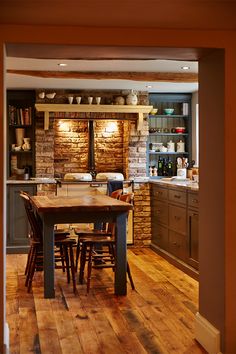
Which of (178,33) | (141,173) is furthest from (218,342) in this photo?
(141,173)

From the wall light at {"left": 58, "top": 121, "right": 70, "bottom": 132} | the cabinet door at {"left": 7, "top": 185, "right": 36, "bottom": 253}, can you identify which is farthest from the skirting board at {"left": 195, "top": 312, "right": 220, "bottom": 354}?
the wall light at {"left": 58, "top": 121, "right": 70, "bottom": 132}

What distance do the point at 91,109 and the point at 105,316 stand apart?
449cm

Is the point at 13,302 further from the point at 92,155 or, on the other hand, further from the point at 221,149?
the point at 92,155

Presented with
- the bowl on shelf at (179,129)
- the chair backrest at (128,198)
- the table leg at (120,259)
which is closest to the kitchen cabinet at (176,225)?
the chair backrest at (128,198)

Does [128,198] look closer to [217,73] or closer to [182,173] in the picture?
[217,73]

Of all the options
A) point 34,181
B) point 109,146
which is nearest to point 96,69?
point 34,181

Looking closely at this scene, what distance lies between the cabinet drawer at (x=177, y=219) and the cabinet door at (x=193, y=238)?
22 cm

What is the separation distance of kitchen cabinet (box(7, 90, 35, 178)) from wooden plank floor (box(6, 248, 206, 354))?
2.81 meters

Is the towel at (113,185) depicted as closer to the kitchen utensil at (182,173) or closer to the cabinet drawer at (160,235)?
the cabinet drawer at (160,235)

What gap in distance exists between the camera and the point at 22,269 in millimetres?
6887

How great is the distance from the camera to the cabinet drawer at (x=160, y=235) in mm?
7661

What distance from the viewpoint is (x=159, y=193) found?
8.00 m

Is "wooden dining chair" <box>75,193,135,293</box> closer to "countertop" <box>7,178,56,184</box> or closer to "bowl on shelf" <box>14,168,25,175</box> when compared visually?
"countertop" <box>7,178,56,184</box>

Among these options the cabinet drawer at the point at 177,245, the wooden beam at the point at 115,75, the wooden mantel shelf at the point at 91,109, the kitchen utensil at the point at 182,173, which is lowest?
the cabinet drawer at the point at 177,245
